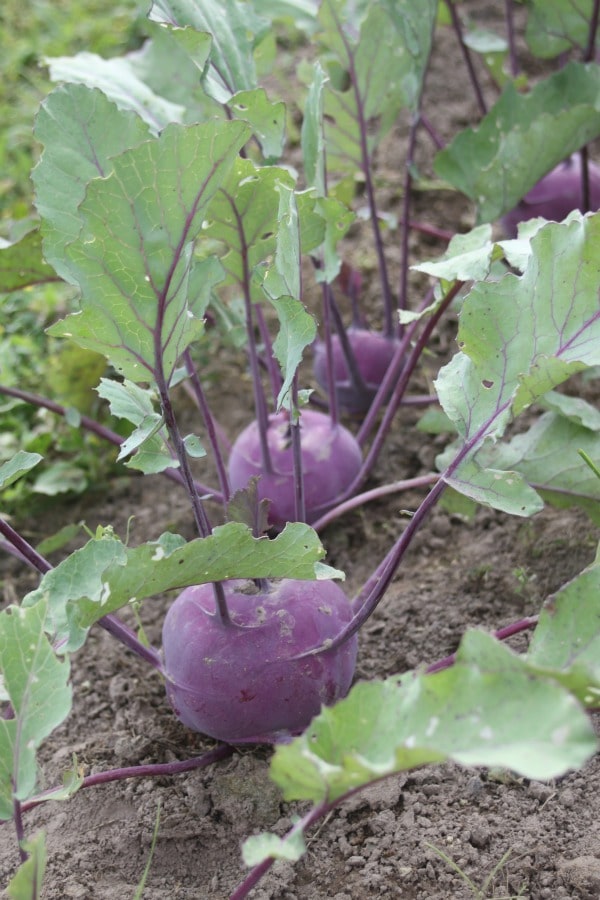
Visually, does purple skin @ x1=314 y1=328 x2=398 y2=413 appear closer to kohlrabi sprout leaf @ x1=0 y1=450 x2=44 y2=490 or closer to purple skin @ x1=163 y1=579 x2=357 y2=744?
purple skin @ x1=163 y1=579 x2=357 y2=744

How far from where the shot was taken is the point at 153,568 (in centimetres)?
98

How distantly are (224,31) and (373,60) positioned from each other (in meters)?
0.37

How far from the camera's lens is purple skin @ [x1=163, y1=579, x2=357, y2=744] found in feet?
3.78

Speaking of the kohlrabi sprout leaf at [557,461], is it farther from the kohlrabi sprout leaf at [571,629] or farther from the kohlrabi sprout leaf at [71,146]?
the kohlrabi sprout leaf at [71,146]

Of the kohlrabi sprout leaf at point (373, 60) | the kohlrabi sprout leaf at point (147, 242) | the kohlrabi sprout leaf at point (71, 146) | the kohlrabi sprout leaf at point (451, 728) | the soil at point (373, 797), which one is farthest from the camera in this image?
the kohlrabi sprout leaf at point (373, 60)

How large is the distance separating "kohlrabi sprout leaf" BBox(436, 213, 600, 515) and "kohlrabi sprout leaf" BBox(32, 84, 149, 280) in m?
0.47

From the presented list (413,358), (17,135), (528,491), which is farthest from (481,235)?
(17,135)

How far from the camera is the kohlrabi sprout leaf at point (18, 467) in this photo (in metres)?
1.04

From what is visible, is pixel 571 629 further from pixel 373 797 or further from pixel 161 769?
pixel 161 769

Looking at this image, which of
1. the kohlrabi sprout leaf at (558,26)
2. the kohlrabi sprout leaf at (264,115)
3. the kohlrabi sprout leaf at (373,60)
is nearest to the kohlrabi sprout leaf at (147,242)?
the kohlrabi sprout leaf at (264,115)

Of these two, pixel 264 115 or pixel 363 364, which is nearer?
pixel 264 115


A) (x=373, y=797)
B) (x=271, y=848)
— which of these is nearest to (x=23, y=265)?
(x=373, y=797)

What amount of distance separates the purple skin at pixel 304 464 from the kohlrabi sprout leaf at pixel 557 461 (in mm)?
246

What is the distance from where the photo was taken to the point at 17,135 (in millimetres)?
2762
